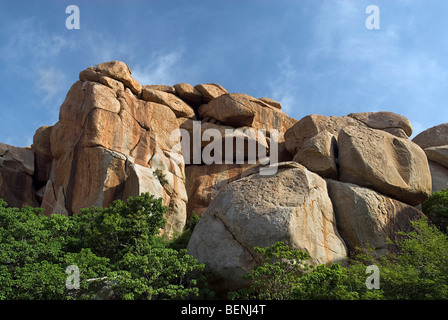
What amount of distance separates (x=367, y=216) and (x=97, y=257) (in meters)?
10.8

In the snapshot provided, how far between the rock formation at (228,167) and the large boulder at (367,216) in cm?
4

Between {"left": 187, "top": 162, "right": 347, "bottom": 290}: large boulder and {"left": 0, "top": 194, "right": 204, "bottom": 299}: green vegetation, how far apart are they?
1319 millimetres

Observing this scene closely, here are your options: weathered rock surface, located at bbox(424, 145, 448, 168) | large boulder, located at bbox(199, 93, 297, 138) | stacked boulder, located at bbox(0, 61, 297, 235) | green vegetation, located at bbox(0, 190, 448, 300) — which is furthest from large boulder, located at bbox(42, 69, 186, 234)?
weathered rock surface, located at bbox(424, 145, 448, 168)

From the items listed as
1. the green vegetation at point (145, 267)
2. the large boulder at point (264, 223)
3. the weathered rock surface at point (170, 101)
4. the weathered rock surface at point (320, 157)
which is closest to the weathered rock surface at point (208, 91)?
the weathered rock surface at point (170, 101)

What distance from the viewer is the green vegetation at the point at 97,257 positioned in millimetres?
12898

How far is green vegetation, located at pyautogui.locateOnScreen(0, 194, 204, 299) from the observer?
12898 millimetres

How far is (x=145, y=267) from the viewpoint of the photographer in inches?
551

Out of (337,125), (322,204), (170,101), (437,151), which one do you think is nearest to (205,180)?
(170,101)

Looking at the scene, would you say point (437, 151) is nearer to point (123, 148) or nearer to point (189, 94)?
point (189, 94)

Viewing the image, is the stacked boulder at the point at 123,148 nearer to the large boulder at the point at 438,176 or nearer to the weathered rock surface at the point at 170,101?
the weathered rock surface at the point at 170,101

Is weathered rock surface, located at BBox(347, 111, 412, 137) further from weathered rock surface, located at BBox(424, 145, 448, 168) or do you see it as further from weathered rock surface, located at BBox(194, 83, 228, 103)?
weathered rock surface, located at BBox(194, 83, 228, 103)

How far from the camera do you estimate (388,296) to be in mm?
12906
